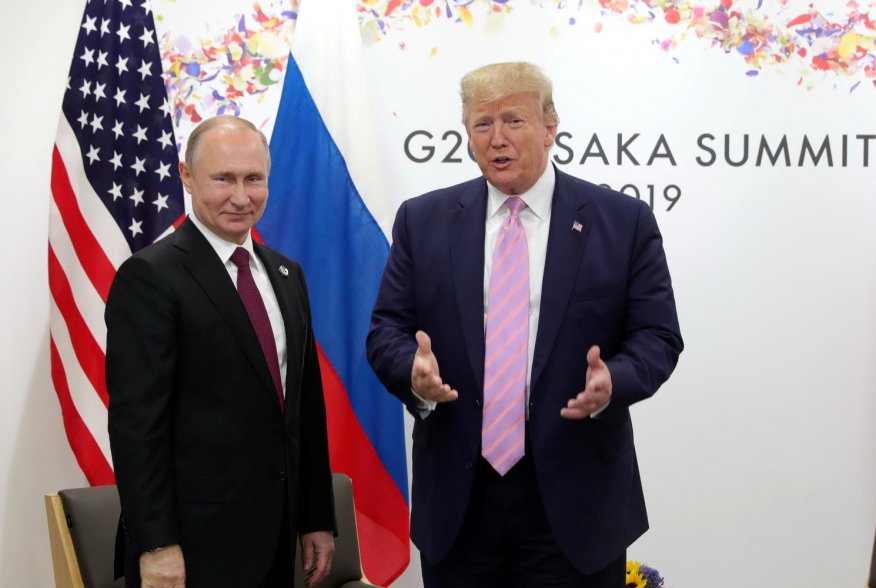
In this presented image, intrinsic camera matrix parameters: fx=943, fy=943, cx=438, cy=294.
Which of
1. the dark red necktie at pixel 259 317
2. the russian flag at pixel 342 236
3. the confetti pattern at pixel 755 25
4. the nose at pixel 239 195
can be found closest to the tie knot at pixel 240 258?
the dark red necktie at pixel 259 317

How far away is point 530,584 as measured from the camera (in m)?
2.13

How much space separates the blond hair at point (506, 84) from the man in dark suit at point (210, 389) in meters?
0.53

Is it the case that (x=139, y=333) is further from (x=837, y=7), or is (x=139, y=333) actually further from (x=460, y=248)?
(x=837, y=7)

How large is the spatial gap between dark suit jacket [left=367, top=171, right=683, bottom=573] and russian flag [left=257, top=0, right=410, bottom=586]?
108cm

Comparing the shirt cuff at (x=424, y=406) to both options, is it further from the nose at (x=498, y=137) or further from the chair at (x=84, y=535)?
the chair at (x=84, y=535)

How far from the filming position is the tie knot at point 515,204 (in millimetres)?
2258

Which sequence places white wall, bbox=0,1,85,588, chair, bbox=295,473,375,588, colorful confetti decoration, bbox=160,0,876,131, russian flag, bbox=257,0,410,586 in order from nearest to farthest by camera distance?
chair, bbox=295,473,375,588 → russian flag, bbox=257,0,410,586 → white wall, bbox=0,1,85,588 → colorful confetti decoration, bbox=160,0,876,131

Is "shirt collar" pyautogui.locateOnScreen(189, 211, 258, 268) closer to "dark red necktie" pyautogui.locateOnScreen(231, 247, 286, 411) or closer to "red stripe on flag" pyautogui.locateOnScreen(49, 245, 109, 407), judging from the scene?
"dark red necktie" pyautogui.locateOnScreen(231, 247, 286, 411)

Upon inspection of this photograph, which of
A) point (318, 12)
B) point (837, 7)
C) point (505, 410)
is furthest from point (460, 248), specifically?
point (837, 7)

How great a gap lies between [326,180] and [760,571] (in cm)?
233

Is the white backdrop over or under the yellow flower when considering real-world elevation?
over

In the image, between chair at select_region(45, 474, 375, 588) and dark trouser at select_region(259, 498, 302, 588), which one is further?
chair at select_region(45, 474, 375, 588)

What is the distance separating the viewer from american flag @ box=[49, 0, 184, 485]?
3197mm

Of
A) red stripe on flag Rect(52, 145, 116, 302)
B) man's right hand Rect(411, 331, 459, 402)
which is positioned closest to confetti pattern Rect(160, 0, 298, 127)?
red stripe on flag Rect(52, 145, 116, 302)
